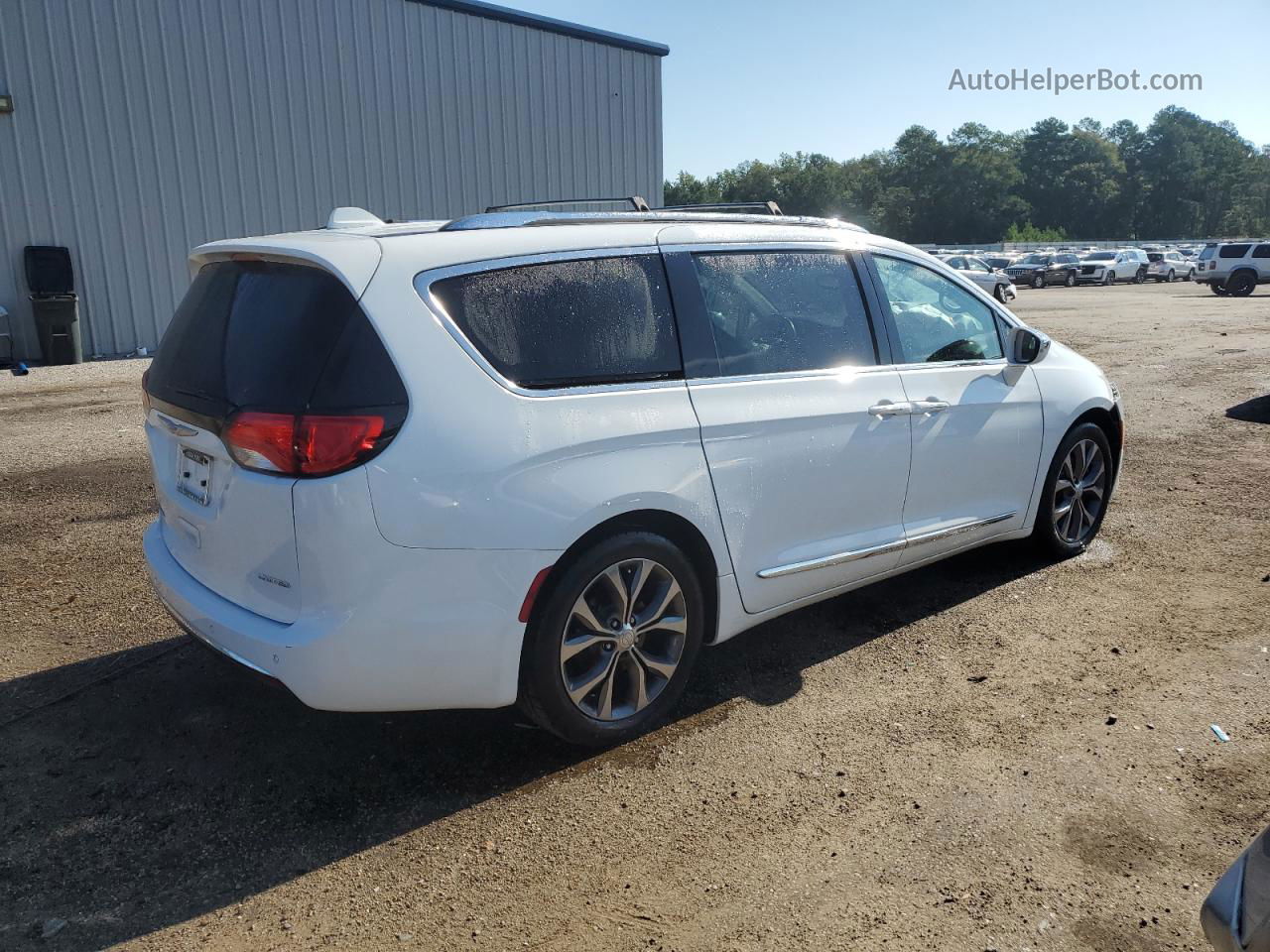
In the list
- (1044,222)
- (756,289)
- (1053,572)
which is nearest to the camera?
(756,289)

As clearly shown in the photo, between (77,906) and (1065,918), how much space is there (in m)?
2.57

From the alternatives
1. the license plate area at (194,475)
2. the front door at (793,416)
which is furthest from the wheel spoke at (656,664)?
the license plate area at (194,475)

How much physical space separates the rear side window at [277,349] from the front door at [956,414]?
2.31m

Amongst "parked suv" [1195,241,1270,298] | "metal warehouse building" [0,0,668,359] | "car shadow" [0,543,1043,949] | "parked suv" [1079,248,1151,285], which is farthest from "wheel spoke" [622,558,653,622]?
"parked suv" [1079,248,1151,285]

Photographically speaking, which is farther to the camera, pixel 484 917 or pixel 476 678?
pixel 476 678

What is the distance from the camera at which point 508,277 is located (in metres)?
3.12

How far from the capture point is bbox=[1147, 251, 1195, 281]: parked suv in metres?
46.9

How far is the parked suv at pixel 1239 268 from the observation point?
105ft

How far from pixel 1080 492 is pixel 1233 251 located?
33.4 metres

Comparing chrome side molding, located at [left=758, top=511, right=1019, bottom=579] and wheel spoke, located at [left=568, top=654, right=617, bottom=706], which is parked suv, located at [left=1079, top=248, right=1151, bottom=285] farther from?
wheel spoke, located at [left=568, top=654, right=617, bottom=706]

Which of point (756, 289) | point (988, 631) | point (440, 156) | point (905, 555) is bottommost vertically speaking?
point (988, 631)

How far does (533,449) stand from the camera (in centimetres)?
296

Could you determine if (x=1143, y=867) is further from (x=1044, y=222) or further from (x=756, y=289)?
(x=1044, y=222)

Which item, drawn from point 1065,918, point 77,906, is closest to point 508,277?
point 77,906
